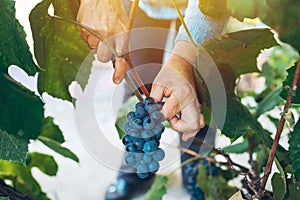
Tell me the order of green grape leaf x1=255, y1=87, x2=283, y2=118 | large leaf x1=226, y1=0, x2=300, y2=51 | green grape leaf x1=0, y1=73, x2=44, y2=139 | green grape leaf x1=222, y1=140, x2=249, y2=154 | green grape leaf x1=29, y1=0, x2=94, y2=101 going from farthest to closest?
1. green grape leaf x1=222, y1=140, x2=249, y2=154
2. green grape leaf x1=255, y1=87, x2=283, y2=118
3. green grape leaf x1=29, y1=0, x2=94, y2=101
4. green grape leaf x1=0, y1=73, x2=44, y2=139
5. large leaf x1=226, y1=0, x2=300, y2=51

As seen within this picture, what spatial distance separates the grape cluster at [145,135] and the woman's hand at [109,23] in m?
0.04

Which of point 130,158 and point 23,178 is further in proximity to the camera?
point 23,178

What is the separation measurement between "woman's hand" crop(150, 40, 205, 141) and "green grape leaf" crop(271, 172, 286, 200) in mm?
159

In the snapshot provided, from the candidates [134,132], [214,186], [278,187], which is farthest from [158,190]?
[134,132]

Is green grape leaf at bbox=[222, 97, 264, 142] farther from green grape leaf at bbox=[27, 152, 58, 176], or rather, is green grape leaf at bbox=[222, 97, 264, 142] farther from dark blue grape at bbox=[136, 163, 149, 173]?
green grape leaf at bbox=[27, 152, 58, 176]

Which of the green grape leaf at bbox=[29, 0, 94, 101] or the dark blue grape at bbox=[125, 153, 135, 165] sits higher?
the green grape leaf at bbox=[29, 0, 94, 101]

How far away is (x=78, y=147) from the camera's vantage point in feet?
5.42

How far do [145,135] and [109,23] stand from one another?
0.38 ft

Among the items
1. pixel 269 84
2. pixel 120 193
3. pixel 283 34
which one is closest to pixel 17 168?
pixel 269 84

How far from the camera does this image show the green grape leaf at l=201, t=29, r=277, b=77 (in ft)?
1.48

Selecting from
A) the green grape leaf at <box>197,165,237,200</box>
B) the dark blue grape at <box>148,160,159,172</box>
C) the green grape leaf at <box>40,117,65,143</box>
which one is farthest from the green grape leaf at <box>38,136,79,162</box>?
the dark blue grape at <box>148,160,159,172</box>

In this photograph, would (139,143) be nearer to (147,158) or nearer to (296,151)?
(147,158)

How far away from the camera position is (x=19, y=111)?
0.39 meters

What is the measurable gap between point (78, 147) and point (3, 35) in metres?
1.26
